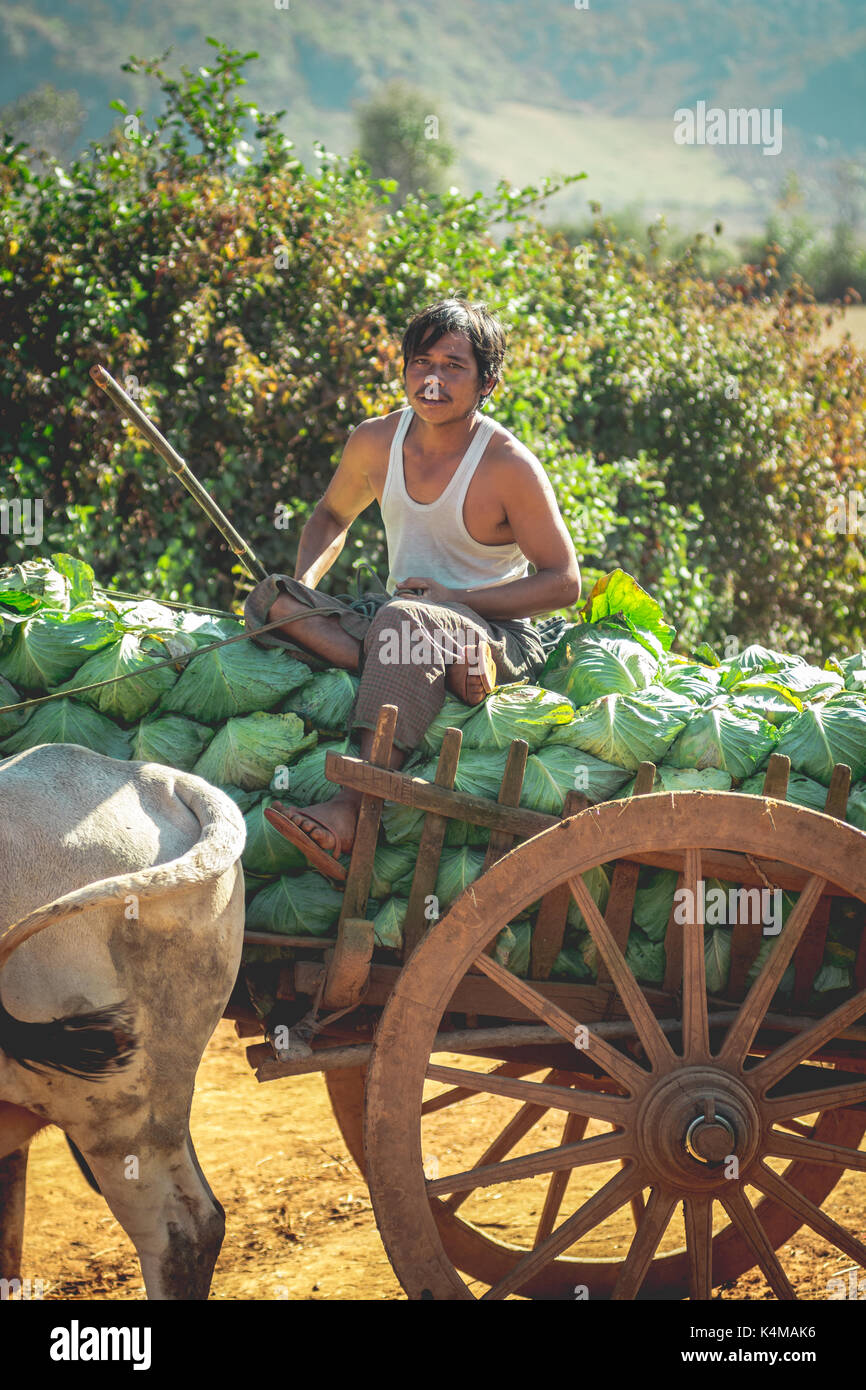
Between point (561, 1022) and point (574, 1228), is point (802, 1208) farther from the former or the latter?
point (561, 1022)

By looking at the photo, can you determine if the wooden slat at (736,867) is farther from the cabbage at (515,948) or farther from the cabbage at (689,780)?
the cabbage at (515,948)

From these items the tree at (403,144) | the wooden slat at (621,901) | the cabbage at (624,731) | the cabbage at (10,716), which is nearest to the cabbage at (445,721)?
the cabbage at (624,731)

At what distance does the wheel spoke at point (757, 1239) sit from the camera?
8.49 feet

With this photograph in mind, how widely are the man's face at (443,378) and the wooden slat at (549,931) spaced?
133cm

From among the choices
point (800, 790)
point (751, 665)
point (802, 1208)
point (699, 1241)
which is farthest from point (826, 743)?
point (699, 1241)

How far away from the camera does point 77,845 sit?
2.35 meters

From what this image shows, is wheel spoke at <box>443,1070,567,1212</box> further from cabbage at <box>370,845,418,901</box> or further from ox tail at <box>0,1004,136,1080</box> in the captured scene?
ox tail at <box>0,1004,136,1080</box>

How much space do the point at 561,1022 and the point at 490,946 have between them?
0.24 metres

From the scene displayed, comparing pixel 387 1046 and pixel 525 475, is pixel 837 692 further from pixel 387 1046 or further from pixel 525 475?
pixel 387 1046

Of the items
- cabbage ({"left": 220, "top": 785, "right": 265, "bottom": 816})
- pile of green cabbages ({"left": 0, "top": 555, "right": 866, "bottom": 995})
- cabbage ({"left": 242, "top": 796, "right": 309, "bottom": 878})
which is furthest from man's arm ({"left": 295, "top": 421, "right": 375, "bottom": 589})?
cabbage ({"left": 242, "top": 796, "right": 309, "bottom": 878})

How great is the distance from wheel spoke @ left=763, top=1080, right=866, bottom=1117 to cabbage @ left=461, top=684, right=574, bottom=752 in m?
1.00

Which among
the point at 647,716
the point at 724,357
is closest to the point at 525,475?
the point at 647,716

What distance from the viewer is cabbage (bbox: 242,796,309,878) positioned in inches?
106

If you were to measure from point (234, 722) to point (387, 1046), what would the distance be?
0.87 m
